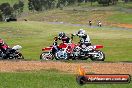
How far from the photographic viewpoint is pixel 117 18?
130m

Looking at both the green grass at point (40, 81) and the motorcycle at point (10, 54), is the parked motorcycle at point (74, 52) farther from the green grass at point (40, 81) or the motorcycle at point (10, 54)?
the green grass at point (40, 81)

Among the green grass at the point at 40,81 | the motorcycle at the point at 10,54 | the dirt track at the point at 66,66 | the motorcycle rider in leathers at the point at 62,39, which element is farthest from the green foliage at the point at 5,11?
the green grass at the point at 40,81

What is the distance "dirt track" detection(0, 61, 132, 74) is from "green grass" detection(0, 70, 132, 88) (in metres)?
1.72

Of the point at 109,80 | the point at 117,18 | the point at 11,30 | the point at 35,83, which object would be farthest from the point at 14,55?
the point at 117,18

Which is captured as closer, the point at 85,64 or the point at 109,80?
the point at 109,80

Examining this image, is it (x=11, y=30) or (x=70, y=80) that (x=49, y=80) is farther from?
(x=11, y=30)

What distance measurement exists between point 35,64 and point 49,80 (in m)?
5.54

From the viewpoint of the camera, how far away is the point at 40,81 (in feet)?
55.9

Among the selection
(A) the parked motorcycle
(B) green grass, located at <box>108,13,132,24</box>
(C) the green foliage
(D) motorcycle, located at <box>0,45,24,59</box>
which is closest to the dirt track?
(A) the parked motorcycle

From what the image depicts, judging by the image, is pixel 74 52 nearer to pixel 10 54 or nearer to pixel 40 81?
pixel 10 54

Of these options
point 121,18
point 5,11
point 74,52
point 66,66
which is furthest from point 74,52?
point 5,11

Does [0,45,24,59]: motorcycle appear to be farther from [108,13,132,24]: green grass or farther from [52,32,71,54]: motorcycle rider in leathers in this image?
[108,13,132,24]: green grass

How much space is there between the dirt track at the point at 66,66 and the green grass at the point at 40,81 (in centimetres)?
172

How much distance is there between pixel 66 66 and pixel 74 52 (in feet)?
20.3
